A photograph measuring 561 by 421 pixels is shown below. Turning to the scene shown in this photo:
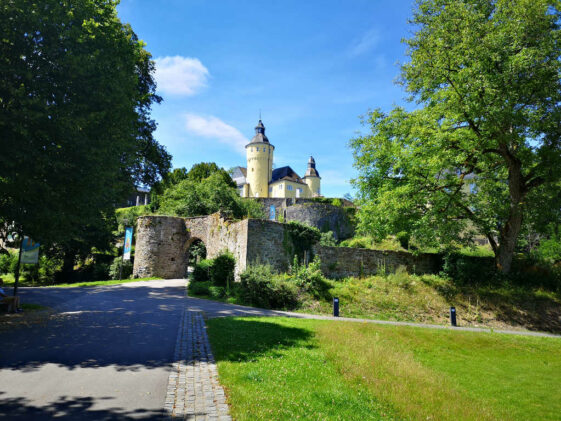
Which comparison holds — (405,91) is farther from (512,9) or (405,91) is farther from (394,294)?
(394,294)

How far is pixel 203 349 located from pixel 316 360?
7.61 ft

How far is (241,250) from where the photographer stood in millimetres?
19359

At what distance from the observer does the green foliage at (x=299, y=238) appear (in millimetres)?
20156

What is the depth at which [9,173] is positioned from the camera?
8664 millimetres

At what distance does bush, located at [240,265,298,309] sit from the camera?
15.8 metres

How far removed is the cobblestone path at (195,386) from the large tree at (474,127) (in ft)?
43.1

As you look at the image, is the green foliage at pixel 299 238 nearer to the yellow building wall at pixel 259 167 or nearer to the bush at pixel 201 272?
the bush at pixel 201 272

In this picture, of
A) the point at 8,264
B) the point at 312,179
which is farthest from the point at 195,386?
the point at 312,179

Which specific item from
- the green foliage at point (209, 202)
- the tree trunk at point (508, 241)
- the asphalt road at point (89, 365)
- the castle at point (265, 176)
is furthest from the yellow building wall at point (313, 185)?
the asphalt road at point (89, 365)

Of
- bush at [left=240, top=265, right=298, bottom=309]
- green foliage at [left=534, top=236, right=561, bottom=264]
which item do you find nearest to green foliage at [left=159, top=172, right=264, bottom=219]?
bush at [left=240, top=265, right=298, bottom=309]

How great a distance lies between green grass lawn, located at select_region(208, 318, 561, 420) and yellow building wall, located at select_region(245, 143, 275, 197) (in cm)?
5947

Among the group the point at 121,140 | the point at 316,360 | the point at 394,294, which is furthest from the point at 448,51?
the point at 316,360

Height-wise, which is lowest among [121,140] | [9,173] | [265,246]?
[265,246]

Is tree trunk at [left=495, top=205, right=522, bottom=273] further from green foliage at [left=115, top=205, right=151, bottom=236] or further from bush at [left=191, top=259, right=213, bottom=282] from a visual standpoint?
green foliage at [left=115, top=205, right=151, bottom=236]
